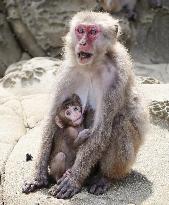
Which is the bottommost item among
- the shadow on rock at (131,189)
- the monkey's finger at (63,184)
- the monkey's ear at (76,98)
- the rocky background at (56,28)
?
the rocky background at (56,28)

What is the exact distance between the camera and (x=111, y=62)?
5.71m

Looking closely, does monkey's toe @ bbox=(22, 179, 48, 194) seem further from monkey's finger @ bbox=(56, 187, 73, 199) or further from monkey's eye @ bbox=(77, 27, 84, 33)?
monkey's eye @ bbox=(77, 27, 84, 33)

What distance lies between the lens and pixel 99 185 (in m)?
5.69

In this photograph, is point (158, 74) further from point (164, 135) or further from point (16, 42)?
point (164, 135)

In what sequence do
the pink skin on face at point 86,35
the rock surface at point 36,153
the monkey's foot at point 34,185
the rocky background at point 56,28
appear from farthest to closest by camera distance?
the rocky background at point 56,28, the monkey's foot at point 34,185, the rock surface at point 36,153, the pink skin on face at point 86,35

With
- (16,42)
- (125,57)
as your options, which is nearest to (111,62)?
(125,57)

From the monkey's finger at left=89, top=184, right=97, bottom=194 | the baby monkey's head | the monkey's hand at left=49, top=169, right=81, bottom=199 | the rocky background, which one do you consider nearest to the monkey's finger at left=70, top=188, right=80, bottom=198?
the monkey's hand at left=49, top=169, right=81, bottom=199

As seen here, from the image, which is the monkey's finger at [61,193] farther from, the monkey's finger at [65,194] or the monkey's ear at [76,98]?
the monkey's ear at [76,98]

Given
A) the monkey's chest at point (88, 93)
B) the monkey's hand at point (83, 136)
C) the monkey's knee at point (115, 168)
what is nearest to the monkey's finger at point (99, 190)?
the monkey's knee at point (115, 168)

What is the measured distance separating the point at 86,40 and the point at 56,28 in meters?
6.96

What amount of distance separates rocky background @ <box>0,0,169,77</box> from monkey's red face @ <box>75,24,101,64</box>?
6652mm

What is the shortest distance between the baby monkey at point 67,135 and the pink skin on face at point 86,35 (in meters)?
0.54

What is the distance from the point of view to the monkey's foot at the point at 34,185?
5.71 metres

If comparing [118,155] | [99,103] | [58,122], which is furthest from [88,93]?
[118,155]
